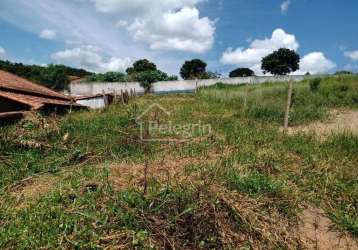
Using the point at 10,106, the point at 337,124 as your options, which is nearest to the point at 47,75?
the point at 10,106


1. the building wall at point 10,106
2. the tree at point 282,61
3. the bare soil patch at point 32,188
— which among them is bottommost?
the bare soil patch at point 32,188

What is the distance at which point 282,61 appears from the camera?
177ft

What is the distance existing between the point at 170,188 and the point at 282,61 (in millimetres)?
54260

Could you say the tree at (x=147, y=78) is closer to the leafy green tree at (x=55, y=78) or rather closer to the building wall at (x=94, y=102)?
the leafy green tree at (x=55, y=78)

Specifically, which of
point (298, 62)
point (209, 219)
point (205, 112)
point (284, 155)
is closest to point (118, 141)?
point (284, 155)

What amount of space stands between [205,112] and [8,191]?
7.71m

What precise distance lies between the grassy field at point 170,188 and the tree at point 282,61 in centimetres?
4970

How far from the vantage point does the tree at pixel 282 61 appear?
53.2 metres

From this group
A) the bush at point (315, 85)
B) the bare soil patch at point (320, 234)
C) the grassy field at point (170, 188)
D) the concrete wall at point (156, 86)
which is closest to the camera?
the grassy field at point (170, 188)

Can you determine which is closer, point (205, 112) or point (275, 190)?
point (275, 190)

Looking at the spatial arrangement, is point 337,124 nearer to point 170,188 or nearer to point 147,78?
point 170,188

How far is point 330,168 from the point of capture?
4.68 metres

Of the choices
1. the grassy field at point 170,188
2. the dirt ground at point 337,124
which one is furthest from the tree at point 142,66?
the grassy field at point 170,188

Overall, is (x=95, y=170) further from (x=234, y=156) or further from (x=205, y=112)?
(x=205, y=112)
